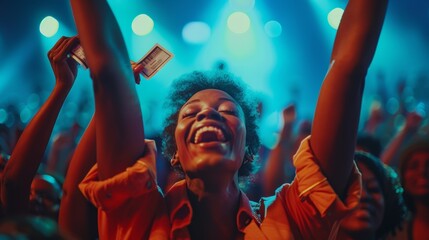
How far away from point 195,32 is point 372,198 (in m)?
5.85

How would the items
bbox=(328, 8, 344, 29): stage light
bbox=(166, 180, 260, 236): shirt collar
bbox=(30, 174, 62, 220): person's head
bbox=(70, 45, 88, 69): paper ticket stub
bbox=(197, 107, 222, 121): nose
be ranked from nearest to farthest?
bbox=(166, 180, 260, 236): shirt collar → bbox=(197, 107, 222, 121): nose → bbox=(70, 45, 88, 69): paper ticket stub → bbox=(30, 174, 62, 220): person's head → bbox=(328, 8, 344, 29): stage light

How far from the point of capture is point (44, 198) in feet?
8.97

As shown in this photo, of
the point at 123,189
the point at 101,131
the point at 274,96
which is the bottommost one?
the point at 274,96

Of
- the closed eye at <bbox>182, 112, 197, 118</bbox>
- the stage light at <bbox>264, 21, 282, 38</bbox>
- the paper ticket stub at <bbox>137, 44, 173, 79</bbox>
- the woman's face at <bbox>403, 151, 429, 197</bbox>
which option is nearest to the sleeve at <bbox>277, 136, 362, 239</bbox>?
the closed eye at <bbox>182, 112, 197, 118</bbox>

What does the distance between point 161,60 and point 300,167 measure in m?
0.72

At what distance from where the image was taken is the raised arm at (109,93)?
1728mm

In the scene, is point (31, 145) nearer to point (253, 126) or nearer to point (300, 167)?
point (253, 126)

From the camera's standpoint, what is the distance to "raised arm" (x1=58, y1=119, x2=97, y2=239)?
2170mm

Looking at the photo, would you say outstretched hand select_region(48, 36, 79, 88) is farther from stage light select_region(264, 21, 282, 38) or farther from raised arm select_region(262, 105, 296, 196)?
stage light select_region(264, 21, 282, 38)

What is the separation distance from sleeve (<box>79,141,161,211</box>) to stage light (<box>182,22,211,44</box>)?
6318 mm

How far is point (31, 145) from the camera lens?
2184 millimetres

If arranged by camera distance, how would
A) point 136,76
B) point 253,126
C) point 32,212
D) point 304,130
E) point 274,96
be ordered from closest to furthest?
point 136,76 → point 253,126 → point 32,212 → point 304,130 → point 274,96

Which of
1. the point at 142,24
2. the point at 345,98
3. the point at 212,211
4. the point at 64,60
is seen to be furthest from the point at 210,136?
the point at 142,24

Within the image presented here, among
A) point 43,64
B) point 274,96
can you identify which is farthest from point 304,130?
point 43,64
